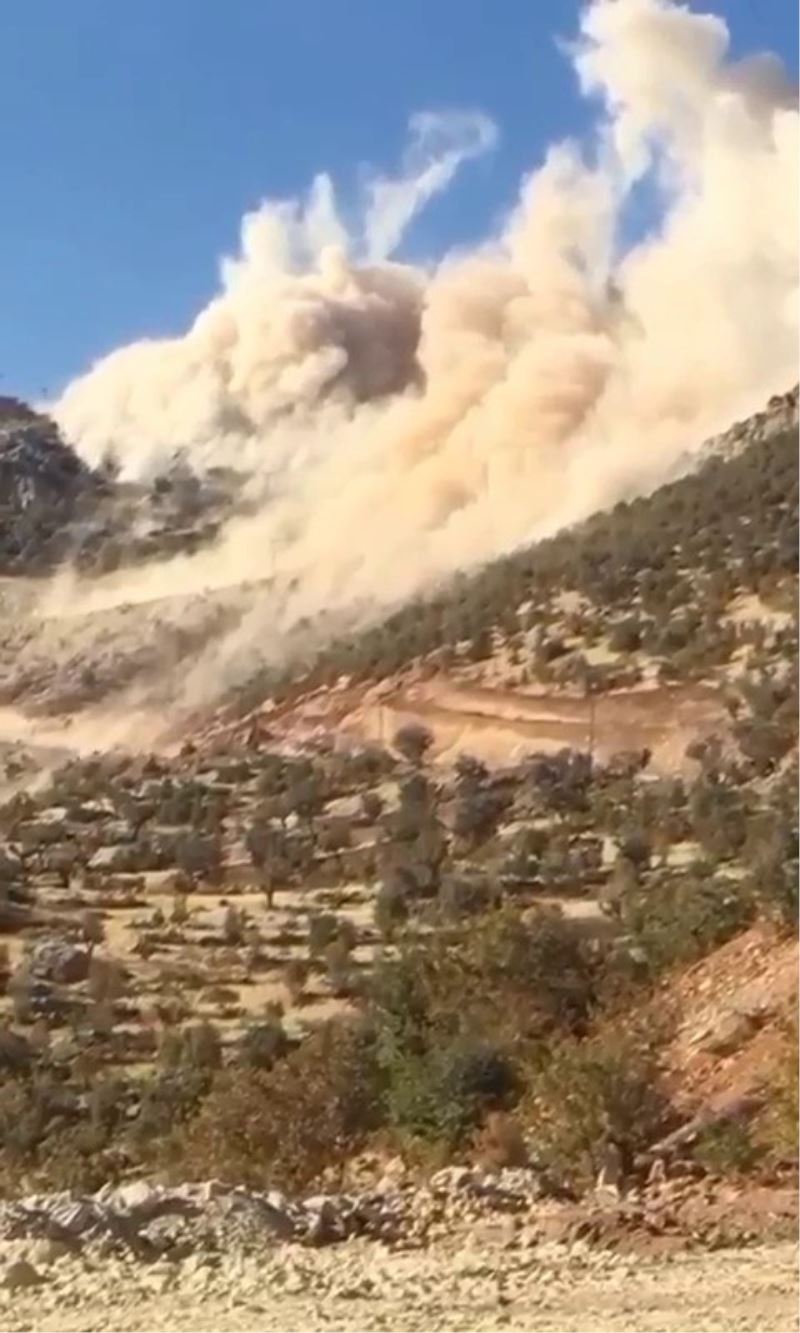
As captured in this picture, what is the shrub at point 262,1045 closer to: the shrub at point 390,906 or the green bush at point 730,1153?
the shrub at point 390,906

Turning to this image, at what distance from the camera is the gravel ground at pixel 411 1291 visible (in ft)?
19.2

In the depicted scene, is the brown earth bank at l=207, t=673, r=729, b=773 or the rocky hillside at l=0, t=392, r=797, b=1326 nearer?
the rocky hillside at l=0, t=392, r=797, b=1326

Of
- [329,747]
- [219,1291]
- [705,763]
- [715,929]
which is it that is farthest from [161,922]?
[219,1291]

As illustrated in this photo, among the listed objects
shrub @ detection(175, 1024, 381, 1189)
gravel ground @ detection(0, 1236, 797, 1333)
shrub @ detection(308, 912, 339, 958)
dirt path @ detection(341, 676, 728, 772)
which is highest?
dirt path @ detection(341, 676, 728, 772)

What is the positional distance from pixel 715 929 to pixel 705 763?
6.84 metres

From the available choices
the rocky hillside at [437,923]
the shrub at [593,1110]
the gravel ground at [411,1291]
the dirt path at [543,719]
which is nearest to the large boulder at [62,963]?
the rocky hillside at [437,923]

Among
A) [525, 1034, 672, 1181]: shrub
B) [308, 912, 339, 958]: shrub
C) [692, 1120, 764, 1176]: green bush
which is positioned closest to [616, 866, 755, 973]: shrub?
[308, 912, 339, 958]: shrub

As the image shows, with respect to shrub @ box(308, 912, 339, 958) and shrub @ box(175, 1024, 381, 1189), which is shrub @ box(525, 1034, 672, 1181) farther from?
shrub @ box(308, 912, 339, 958)

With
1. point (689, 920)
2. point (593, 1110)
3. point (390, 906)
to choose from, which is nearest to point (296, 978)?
point (390, 906)

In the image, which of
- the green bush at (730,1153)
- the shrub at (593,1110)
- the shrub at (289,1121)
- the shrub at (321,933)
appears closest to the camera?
the green bush at (730,1153)

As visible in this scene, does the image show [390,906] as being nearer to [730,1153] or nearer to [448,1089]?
[448,1089]

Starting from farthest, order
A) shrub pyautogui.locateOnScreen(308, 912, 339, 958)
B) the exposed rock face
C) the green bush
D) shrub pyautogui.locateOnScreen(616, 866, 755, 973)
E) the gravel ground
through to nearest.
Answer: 1. the exposed rock face
2. shrub pyautogui.locateOnScreen(308, 912, 339, 958)
3. shrub pyautogui.locateOnScreen(616, 866, 755, 973)
4. the green bush
5. the gravel ground

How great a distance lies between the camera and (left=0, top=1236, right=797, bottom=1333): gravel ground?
5840 mm

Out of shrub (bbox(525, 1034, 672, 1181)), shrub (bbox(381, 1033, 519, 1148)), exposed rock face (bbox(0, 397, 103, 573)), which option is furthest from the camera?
exposed rock face (bbox(0, 397, 103, 573))
